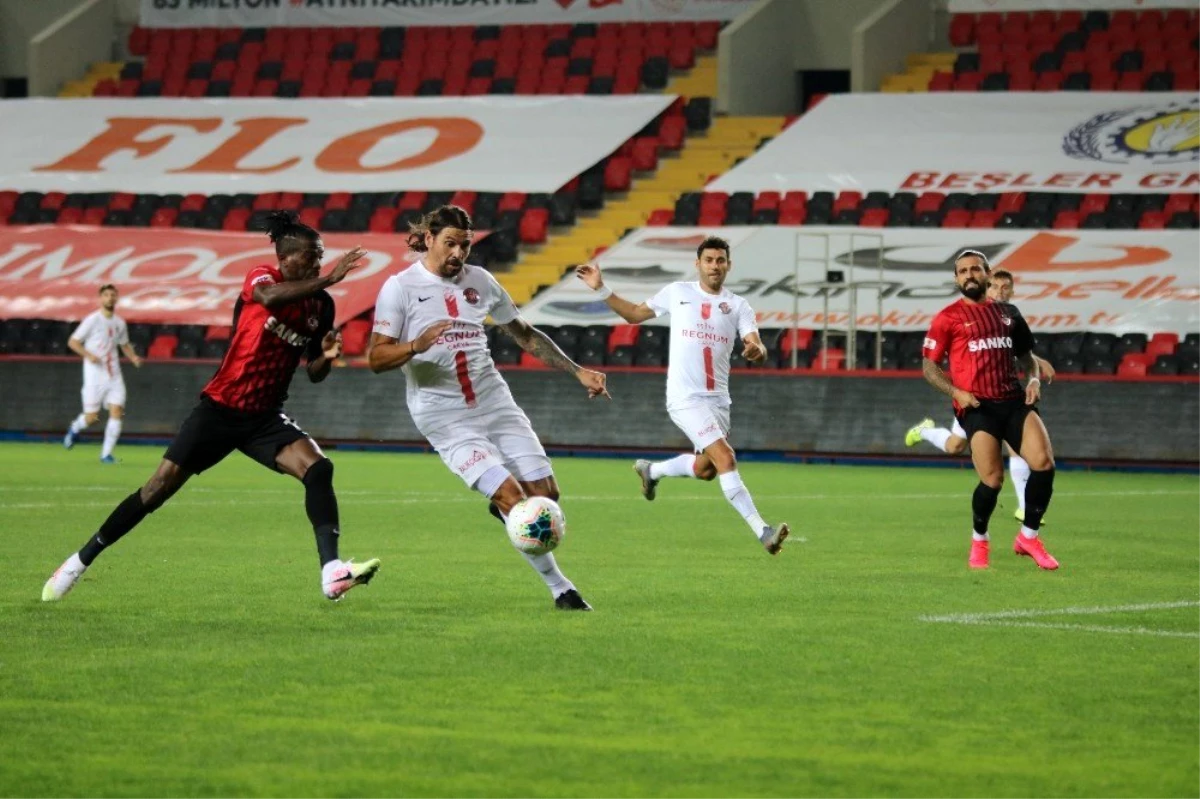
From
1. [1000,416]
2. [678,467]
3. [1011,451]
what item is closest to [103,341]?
[678,467]

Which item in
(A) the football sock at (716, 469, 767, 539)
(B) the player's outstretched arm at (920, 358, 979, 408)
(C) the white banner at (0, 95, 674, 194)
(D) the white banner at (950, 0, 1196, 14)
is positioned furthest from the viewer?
(C) the white banner at (0, 95, 674, 194)

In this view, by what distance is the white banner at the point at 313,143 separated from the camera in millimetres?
37344

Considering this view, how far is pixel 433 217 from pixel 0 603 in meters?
2.95

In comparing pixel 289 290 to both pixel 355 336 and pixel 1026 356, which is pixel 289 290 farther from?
pixel 355 336

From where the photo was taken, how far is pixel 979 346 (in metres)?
13.5

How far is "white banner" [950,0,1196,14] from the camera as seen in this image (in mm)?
36594

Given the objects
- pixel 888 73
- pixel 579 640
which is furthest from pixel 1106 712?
pixel 888 73

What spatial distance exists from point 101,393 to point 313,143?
43.2ft

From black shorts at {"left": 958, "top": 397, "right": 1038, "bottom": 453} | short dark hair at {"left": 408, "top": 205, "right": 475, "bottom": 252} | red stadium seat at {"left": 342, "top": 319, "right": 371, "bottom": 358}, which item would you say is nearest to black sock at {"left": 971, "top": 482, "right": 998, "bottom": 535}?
black shorts at {"left": 958, "top": 397, "right": 1038, "bottom": 453}

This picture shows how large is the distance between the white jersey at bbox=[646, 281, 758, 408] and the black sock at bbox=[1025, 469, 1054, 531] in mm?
2445

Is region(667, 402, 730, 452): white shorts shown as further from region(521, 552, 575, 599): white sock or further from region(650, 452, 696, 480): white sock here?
region(521, 552, 575, 599): white sock

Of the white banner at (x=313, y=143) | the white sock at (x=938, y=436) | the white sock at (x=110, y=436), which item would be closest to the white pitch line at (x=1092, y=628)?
the white sock at (x=938, y=436)

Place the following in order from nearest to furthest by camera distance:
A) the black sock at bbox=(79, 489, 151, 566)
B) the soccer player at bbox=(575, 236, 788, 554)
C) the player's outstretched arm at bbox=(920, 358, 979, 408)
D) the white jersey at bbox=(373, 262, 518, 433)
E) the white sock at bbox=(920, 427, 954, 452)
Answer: the white jersey at bbox=(373, 262, 518, 433) < the black sock at bbox=(79, 489, 151, 566) < the player's outstretched arm at bbox=(920, 358, 979, 408) < the soccer player at bbox=(575, 236, 788, 554) < the white sock at bbox=(920, 427, 954, 452)

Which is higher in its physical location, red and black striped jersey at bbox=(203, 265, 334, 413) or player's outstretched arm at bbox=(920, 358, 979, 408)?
red and black striped jersey at bbox=(203, 265, 334, 413)
